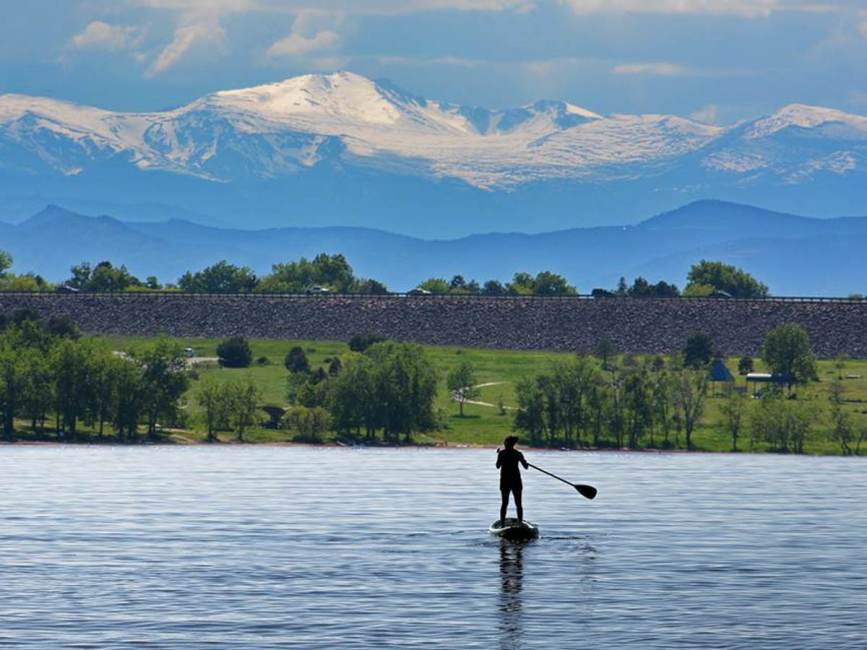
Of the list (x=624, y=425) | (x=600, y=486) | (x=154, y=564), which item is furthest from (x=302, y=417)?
(x=154, y=564)

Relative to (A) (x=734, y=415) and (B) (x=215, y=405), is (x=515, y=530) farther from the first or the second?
(A) (x=734, y=415)

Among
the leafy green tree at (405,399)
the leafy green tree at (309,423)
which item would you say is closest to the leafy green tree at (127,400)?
the leafy green tree at (309,423)

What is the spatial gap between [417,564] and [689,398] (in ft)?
401

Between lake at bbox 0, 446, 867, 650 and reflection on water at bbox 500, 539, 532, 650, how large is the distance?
0.13m

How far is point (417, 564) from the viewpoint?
66.4 metres

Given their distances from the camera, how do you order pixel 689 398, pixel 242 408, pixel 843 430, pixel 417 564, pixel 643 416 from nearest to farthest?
pixel 417 564 < pixel 843 430 < pixel 242 408 < pixel 643 416 < pixel 689 398

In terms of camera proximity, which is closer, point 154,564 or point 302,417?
point 154,564

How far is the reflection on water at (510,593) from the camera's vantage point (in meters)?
50.2

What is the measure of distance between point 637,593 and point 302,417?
124889 mm

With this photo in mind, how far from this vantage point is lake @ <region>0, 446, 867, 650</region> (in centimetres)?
5122

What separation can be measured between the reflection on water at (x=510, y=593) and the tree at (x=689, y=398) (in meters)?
111

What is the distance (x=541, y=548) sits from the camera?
7269 centimetres

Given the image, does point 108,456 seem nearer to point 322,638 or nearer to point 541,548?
point 541,548

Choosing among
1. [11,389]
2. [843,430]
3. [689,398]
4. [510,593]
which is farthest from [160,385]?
[510,593]
